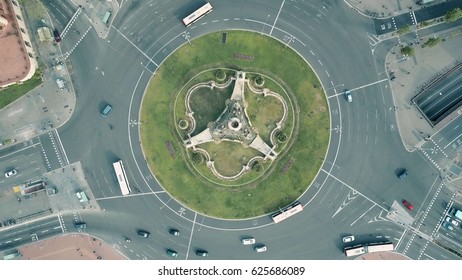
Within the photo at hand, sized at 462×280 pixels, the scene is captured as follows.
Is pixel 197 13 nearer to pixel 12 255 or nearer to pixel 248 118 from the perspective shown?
pixel 248 118

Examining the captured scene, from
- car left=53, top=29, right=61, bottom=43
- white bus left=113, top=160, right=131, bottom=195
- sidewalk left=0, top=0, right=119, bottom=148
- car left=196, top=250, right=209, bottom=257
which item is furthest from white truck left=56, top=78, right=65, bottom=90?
car left=196, top=250, right=209, bottom=257

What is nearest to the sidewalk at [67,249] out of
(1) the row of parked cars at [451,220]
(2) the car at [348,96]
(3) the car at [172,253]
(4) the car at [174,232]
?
(3) the car at [172,253]

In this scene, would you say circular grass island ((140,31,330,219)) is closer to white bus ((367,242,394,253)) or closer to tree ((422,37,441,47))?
white bus ((367,242,394,253))

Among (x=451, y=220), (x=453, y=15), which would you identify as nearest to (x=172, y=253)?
(x=451, y=220)

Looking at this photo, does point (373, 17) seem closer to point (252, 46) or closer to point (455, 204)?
point (252, 46)

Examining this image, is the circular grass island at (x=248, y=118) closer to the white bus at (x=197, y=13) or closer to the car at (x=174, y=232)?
the white bus at (x=197, y=13)

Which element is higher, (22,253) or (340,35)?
(340,35)
